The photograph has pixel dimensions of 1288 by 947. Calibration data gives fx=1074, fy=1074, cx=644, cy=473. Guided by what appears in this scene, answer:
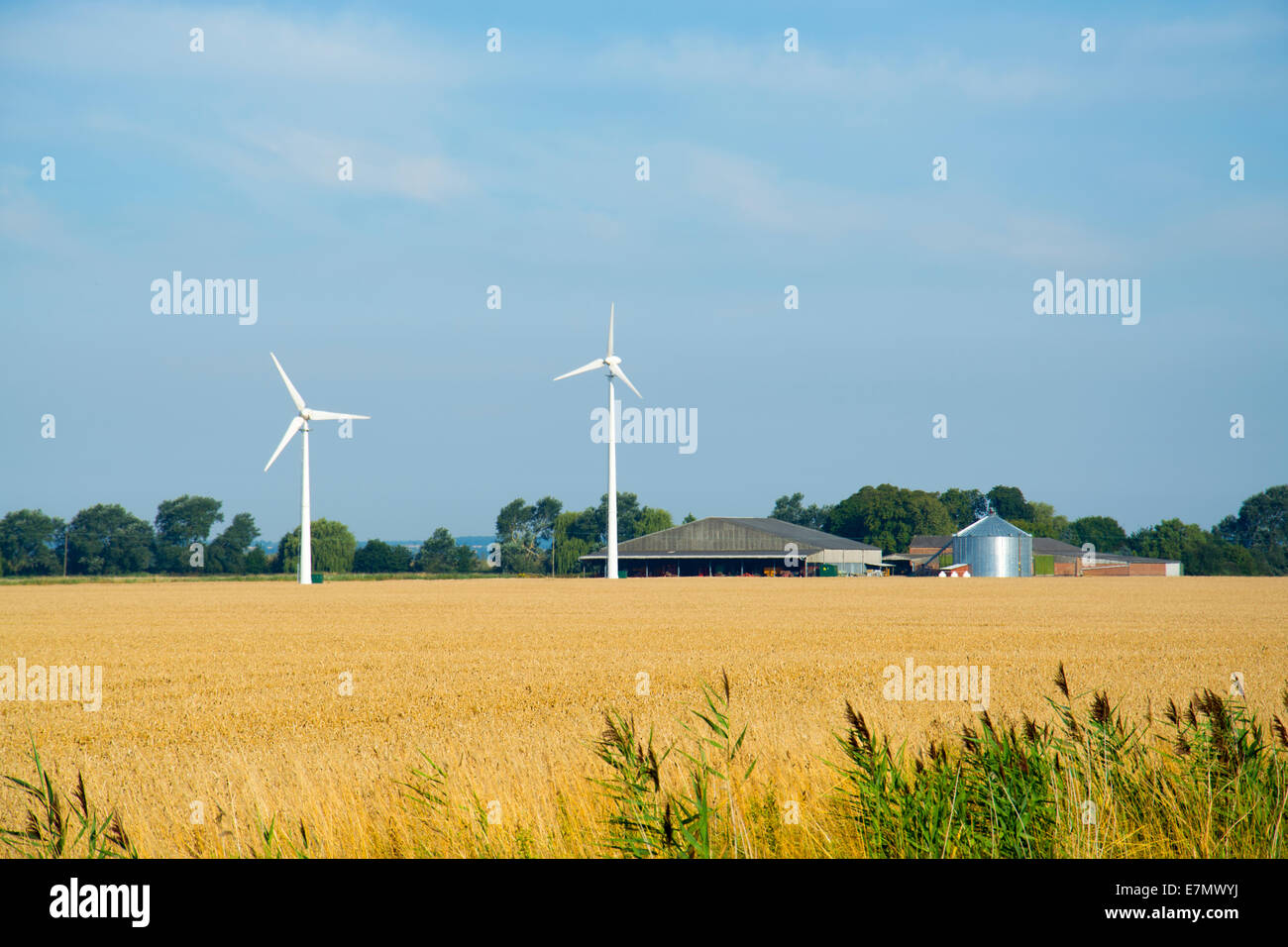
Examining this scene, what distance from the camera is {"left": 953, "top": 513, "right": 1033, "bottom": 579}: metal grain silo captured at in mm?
136500

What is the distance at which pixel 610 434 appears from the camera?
351 feet

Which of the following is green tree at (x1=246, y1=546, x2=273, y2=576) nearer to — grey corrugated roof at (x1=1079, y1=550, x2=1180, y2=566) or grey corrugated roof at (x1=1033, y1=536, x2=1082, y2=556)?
grey corrugated roof at (x1=1033, y1=536, x2=1082, y2=556)

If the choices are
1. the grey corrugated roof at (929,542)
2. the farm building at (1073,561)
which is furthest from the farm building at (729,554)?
the grey corrugated roof at (929,542)

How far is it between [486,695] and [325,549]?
168 meters

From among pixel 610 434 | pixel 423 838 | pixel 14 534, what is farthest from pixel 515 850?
pixel 14 534

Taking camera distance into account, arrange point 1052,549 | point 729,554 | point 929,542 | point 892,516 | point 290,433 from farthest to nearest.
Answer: point 892,516 → point 929,542 → point 1052,549 → point 729,554 → point 290,433

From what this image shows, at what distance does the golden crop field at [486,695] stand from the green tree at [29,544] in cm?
11786

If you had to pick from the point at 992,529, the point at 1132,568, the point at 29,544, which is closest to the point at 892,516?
the point at 1132,568

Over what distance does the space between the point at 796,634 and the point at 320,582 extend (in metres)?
86.2

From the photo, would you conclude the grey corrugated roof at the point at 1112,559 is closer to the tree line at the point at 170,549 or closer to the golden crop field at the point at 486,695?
the tree line at the point at 170,549

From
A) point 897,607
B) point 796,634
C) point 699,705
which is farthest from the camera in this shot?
point 897,607

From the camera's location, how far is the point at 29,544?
164 meters

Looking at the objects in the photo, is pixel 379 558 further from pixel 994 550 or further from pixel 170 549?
pixel 994 550
